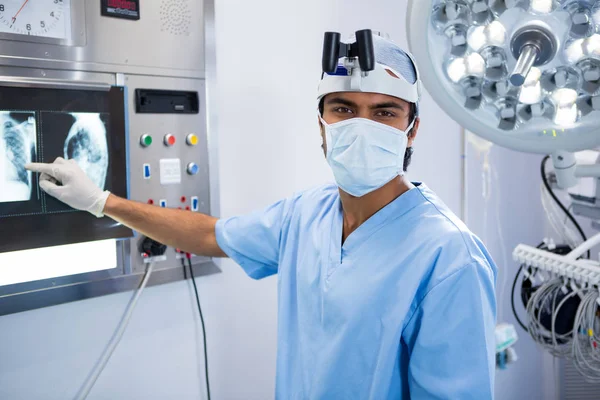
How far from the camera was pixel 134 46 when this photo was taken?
4.80 ft

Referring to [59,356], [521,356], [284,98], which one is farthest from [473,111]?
[521,356]

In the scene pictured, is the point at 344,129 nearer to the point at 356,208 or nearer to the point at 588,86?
the point at 356,208

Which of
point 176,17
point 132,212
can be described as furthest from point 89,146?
point 176,17

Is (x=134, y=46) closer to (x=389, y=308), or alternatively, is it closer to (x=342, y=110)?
(x=342, y=110)

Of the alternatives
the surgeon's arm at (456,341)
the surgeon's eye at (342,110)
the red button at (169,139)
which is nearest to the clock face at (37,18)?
the red button at (169,139)

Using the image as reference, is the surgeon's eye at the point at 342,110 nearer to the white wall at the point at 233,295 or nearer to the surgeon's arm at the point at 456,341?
the surgeon's arm at the point at 456,341

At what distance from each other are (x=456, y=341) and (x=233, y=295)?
94 centimetres

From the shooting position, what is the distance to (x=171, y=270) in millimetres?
1595

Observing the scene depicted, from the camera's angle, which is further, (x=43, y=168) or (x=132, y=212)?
(x=132, y=212)

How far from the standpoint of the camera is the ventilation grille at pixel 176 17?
1516mm

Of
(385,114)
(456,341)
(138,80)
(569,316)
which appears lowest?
(569,316)

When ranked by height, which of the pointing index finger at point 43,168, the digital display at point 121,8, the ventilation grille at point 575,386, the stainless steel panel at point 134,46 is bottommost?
the ventilation grille at point 575,386

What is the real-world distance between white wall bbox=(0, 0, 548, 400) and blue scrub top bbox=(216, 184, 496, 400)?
1.54ft

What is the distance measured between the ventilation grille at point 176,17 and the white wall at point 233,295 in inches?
5.2
